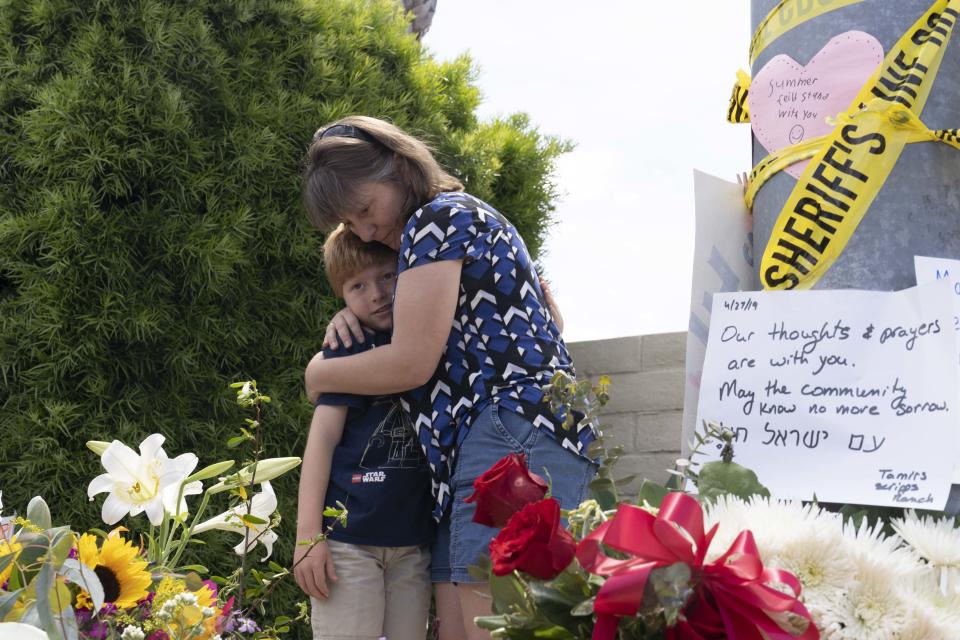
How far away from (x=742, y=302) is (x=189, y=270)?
7.62 ft

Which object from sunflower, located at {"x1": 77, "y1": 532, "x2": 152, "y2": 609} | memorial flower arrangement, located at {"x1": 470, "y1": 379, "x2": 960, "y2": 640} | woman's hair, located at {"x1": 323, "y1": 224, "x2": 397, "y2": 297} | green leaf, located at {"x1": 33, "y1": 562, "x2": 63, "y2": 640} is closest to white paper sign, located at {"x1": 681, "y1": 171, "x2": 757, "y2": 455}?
memorial flower arrangement, located at {"x1": 470, "y1": 379, "x2": 960, "y2": 640}

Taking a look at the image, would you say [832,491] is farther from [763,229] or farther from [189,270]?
[189,270]

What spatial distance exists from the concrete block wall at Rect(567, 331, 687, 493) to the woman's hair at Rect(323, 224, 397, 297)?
123 centimetres

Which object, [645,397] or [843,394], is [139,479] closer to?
[843,394]

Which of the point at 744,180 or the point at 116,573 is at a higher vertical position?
the point at 744,180

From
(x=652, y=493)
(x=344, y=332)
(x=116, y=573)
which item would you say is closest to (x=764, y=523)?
(x=652, y=493)

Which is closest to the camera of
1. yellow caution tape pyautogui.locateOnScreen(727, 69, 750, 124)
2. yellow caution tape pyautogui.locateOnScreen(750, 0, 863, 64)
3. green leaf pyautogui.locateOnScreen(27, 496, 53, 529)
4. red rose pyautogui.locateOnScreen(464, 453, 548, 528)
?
red rose pyautogui.locateOnScreen(464, 453, 548, 528)

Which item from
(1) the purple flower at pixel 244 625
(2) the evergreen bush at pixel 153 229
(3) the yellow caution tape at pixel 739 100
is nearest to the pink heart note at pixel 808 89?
(3) the yellow caution tape at pixel 739 100

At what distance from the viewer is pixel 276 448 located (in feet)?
11.1

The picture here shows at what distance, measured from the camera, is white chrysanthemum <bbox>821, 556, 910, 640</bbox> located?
30.5 inches

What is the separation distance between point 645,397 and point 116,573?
2.73 metres

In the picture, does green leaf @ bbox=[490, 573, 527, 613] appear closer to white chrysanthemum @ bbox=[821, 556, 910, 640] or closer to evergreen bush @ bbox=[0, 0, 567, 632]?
white chrysanthemum @ bbox=[821, 556, 910, 640]

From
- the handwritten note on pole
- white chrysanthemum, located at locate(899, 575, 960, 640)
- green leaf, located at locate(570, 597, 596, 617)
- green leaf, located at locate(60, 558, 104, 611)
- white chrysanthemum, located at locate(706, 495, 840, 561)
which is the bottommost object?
green leaf, located at locate(60, 558, 104, 611)

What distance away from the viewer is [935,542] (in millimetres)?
890
